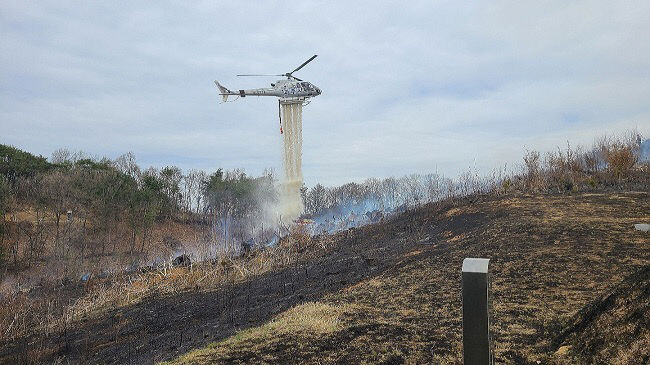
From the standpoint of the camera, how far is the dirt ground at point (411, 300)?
4.97 m

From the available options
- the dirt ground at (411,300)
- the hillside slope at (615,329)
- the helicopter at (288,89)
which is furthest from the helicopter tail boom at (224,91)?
the hillside slope at (615,329)

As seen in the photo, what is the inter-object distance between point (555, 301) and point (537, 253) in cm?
244

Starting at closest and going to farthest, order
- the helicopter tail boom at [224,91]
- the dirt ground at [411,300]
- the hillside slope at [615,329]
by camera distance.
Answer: the hillside slope at [615,329] < the dirt ground at [411,300] < the helicopter tail boom at [224,91]

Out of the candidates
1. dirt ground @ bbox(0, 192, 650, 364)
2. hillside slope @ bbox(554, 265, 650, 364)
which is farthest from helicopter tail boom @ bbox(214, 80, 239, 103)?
hillside slope @ bbox(554, 265, 650, 364)

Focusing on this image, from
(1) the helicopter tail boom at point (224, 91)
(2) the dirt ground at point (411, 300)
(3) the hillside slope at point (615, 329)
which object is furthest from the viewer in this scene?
(1) the helicopter tail boom at point (224, 91)

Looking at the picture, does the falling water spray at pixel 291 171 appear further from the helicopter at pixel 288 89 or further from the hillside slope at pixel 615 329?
the hillside slope at pixel 615 329

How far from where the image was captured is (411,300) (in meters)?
6.84

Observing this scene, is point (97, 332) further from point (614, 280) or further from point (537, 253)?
point (614, 280)

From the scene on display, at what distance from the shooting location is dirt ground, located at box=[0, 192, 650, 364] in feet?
16.3

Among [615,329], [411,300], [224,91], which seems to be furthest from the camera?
[224,91]

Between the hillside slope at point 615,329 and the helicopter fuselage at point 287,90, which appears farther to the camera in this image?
the helicopter fuselage at point 287,90

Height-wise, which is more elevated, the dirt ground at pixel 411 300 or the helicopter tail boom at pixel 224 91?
the helicopter tail boom at pixel 224 91

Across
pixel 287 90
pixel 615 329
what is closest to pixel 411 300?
pixel 615 329

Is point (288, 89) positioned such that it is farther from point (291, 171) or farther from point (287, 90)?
point (291, 171)
